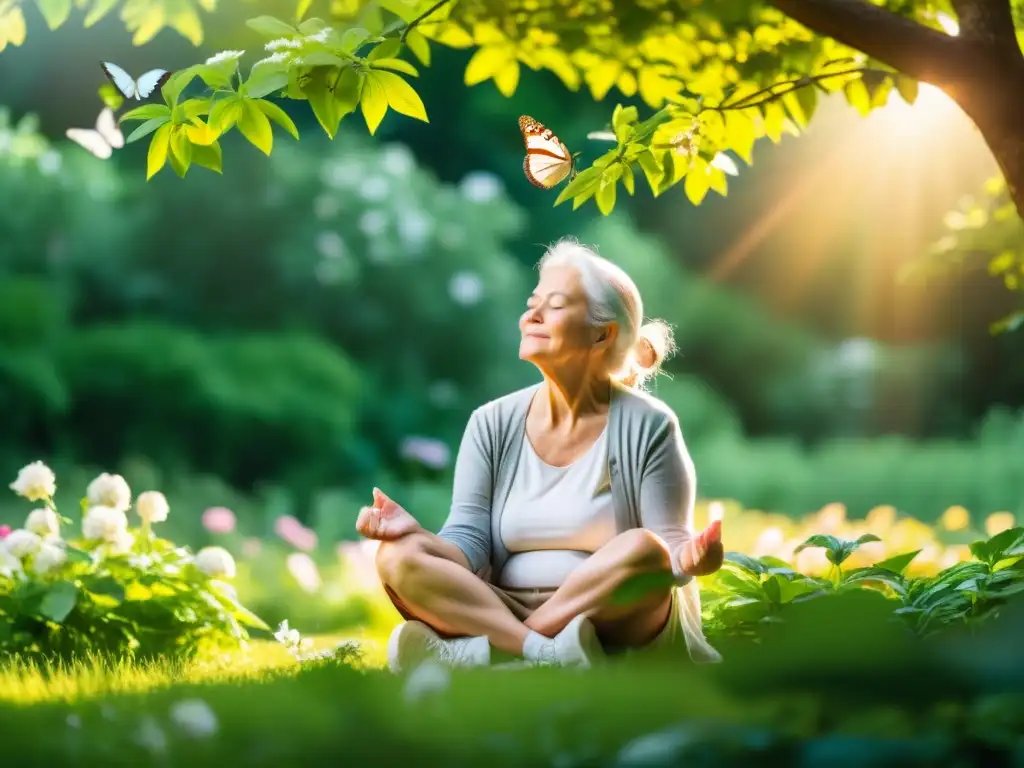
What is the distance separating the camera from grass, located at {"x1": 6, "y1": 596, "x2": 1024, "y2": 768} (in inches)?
51.2

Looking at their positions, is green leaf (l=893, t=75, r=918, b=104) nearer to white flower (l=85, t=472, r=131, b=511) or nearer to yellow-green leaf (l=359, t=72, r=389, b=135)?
yellow-green leaf (l=359, t=72, r=389, b=135)

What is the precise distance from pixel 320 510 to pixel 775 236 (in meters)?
4.18

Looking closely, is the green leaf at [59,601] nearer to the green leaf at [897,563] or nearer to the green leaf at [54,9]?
the green leaf at [54,9]

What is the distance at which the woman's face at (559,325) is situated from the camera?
301 cm

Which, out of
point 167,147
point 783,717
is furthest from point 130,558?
point 783,717

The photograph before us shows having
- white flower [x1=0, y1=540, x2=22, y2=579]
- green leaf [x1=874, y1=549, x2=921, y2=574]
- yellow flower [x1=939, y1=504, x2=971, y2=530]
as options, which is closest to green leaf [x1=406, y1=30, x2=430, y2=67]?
white flower [x1=0, y1=540, x2=22, y2=579]

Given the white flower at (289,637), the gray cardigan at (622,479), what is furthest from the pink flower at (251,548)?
the gray cardigan at (622,479)

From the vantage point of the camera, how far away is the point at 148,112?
2516 millimetres

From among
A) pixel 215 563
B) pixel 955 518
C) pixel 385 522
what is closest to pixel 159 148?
pixel 385 522

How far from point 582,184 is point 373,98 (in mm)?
646

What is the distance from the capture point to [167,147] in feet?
8.64

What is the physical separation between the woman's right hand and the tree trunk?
140 centimetres

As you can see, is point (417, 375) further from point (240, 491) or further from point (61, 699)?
point (61, 699)

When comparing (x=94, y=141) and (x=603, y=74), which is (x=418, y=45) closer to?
(x=603, y=74)
